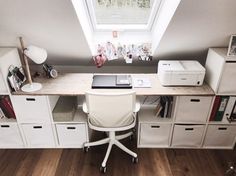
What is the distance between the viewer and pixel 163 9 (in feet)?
6.40

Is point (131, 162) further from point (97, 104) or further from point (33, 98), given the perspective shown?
point (33, 98)

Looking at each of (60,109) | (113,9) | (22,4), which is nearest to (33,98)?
(60,109)

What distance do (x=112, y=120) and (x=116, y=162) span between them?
585 mm

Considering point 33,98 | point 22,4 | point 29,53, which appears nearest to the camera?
point 22,4

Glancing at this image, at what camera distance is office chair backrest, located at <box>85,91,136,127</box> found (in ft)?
5.74

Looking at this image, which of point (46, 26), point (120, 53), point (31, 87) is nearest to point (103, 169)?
point (31, 87)

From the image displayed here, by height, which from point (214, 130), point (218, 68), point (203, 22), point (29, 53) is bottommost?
point (214, 130)

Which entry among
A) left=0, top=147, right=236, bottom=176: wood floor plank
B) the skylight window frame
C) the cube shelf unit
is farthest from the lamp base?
the cube shelf unit

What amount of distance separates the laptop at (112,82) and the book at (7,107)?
0.90 m

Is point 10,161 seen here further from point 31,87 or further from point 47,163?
point 31,87

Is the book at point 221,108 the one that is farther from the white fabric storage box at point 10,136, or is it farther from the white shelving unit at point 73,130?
the white fabric storage box at point 10,136

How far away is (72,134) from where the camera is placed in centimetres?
233

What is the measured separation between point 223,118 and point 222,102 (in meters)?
0.21

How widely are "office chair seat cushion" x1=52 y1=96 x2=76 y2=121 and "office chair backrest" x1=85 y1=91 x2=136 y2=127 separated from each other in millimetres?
373
